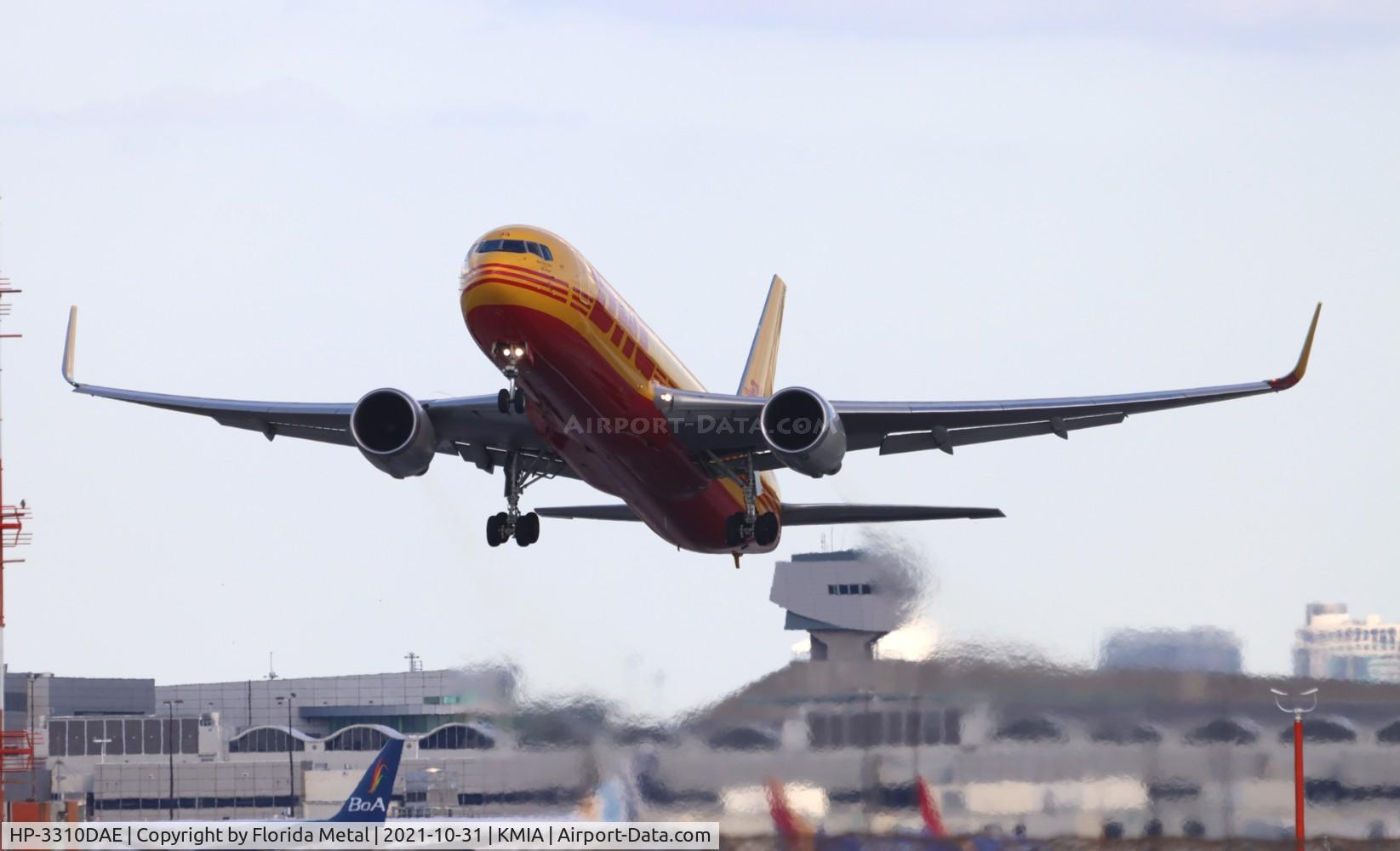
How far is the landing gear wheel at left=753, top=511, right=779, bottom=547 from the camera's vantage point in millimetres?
30750

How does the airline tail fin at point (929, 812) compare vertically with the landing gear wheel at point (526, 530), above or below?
below

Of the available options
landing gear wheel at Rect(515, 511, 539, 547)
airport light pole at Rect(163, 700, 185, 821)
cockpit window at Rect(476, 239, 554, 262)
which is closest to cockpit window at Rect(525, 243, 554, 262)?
cockpit window at Rect(476, 239, 554, 262)

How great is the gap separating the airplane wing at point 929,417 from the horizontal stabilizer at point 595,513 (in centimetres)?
279

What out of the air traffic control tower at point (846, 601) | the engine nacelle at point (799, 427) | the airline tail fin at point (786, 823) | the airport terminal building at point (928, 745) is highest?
the engine nacelle at point (799, 427)

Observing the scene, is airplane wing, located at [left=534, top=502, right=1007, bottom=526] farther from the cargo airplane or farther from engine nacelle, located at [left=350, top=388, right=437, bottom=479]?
engine nacelle, located at [left=350, top=388, right=437, bottom=479]

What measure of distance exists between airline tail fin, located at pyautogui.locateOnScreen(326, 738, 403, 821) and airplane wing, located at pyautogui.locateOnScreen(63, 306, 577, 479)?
221 inches

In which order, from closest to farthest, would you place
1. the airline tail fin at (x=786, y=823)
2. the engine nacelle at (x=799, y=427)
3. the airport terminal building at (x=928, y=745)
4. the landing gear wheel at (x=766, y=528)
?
the engine nacelle at (x=799, y=427), the airport terminal building at (x=928, y=745), the airline tail fin at (x=786, y=823), the landing gear wheel at (x=766, y=528)

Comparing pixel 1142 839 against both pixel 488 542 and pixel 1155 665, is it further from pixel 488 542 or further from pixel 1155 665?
pixel 488 542

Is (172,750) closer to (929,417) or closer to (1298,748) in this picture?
(929,417)

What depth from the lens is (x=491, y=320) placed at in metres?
25.3

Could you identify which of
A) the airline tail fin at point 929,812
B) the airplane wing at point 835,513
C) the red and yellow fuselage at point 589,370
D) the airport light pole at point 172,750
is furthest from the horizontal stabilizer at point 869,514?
the airport light pole at point 172,750

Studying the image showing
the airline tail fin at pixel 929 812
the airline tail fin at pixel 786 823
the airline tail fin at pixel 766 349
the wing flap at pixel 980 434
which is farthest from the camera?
the airline tail fin at pixel 766 349

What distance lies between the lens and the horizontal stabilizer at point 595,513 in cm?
3231

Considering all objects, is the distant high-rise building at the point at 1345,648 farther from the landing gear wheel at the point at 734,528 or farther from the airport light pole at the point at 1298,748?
the landing gear wheel at the point at 734,528
